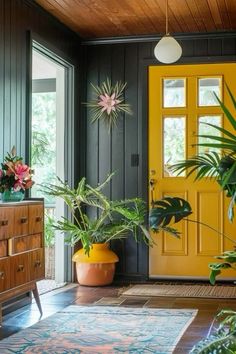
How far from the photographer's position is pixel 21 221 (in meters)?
3.64

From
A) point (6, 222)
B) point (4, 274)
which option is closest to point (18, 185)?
point (6, 222)

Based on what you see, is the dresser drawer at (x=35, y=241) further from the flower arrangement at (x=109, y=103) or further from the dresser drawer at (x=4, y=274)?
the flower arrangement at (x=109, y=103)

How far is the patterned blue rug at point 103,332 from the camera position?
9.86 feet

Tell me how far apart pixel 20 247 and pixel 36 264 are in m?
0.30

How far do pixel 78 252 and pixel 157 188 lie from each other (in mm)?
975

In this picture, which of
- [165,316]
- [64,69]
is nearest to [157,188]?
[64,69]

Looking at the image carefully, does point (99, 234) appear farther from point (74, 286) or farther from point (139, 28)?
point (139, 28)

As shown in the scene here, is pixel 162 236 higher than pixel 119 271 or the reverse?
higher

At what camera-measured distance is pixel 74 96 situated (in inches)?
219

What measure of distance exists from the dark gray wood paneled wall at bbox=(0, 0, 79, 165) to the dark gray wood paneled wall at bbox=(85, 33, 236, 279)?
3.33 feet

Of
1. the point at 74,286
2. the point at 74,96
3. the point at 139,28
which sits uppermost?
the point at 139,28

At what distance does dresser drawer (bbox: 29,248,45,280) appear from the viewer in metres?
3.82

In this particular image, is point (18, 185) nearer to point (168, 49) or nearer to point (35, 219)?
point (35, 219)

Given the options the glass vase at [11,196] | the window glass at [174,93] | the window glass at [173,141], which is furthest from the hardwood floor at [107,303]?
the window glass at [174,93]
